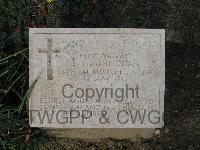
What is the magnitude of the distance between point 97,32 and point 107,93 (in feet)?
1.46

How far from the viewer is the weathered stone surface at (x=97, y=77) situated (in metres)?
3.30

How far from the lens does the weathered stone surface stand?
3299 millimetres

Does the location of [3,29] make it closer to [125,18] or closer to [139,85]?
[125,18]

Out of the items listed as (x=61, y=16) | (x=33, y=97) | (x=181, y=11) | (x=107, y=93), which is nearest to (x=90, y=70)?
(x=107, y=93)

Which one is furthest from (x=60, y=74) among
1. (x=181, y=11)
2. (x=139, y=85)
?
(x=181, y=11)

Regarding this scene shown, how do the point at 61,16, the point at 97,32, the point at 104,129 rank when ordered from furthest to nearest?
the point at 61,16, the point at 104,129, the point at 97,32

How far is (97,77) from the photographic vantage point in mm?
Result: 3326

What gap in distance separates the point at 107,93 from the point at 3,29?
112 centimetres

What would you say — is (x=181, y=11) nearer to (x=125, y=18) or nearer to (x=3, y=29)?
(x=125, y=18)

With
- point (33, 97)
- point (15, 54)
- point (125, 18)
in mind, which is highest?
point (125, 18)

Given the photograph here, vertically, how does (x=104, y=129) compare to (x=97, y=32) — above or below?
below

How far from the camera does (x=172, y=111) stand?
3781mm

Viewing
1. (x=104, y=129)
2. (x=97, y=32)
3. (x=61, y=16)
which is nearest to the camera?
(x=97, y=32)

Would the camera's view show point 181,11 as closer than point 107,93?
No
